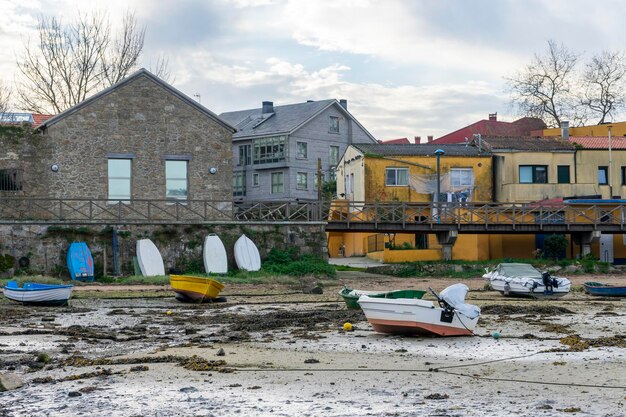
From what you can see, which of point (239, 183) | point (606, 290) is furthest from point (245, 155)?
point (606, 290)

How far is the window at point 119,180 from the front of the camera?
40.8m

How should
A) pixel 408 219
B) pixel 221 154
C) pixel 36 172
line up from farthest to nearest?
pixel 408 219, pixel 221 154, pixel 36 172

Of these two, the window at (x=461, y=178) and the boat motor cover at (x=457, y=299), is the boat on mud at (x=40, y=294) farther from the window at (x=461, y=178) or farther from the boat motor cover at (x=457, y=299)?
the window at (x=461, y=178)

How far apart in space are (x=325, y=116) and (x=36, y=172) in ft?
115

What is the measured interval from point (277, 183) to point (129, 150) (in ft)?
98.0

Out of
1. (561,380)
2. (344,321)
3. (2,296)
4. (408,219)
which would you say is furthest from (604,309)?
(408,219)

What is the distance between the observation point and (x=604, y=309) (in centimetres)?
2805

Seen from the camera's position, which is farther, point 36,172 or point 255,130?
point 255,130

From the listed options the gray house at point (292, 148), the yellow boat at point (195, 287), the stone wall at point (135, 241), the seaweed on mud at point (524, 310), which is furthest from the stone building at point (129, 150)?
the gray house at point (292, 148)

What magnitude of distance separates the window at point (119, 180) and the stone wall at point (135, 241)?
2623mm

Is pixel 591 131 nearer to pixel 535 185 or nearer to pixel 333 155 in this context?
pixel 535 185

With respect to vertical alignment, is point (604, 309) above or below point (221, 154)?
below

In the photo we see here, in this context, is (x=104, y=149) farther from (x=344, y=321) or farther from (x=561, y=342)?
(x=561, y=342)

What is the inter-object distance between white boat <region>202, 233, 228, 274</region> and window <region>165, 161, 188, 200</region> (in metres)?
3.07
